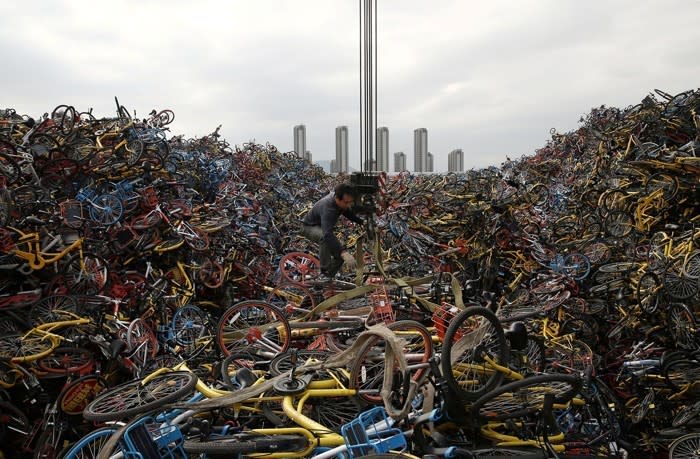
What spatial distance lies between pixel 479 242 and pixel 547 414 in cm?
609

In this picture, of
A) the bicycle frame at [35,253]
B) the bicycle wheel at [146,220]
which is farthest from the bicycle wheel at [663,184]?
the bicycle frame at [35,253]

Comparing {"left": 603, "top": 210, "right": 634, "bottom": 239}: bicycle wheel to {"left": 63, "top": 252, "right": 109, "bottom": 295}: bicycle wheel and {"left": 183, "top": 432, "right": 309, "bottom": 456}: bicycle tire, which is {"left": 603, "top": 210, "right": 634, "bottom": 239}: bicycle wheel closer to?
{"left": 183, "top": 432, "right": 309, "bottom": 456}: bicycle tire

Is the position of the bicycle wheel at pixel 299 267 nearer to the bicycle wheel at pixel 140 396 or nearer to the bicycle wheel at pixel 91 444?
the bicycle wheel at pixel 140 396

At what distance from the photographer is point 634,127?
34.3 ft

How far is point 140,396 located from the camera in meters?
3.25

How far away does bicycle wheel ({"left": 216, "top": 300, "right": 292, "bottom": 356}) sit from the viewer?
494 centimetres

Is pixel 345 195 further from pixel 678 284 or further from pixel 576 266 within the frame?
pixel 678 284

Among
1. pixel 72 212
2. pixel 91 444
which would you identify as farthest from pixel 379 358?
pixel 72 212

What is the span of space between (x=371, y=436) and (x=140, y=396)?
5.59 ft

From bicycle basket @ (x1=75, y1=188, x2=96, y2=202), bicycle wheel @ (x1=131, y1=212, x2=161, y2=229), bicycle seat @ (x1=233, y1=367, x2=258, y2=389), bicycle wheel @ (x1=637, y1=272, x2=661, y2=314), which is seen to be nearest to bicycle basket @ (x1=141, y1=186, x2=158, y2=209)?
bicycle wheel @ (x1=131, y1=212, x2=161, y2=229)

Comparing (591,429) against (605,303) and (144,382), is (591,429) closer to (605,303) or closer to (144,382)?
(605,303)

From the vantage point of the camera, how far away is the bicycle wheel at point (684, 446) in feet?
11.8

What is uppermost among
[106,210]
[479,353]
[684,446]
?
[106,210]

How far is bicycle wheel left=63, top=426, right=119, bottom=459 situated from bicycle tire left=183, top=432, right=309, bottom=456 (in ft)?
1.94
